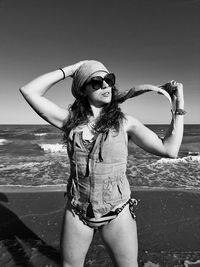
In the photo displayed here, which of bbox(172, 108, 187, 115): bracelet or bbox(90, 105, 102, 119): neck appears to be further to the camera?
bbox(90, 105, 102, 119): neck

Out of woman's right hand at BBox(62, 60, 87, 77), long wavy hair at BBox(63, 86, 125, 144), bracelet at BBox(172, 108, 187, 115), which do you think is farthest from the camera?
woman's right hand at BBox(62, 60, 87, 77)

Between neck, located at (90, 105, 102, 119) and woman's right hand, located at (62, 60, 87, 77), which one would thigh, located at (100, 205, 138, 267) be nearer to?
neck, located at (90, 105, 102, 119)

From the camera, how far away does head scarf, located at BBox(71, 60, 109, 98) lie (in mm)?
2047

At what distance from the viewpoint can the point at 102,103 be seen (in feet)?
6.93

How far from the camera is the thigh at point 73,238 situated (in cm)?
196

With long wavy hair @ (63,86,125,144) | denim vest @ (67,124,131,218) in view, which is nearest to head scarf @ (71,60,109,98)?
long wavy hair @ (63,86,125,144)

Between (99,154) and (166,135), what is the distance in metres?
0.55

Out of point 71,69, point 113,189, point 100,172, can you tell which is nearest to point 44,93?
point 71,69

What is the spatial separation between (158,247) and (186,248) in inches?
18.0

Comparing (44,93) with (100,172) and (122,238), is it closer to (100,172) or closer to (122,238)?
(100,172)

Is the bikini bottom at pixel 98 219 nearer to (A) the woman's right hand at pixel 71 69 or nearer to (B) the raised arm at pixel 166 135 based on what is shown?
(B) the raised arm at pixel 166 135

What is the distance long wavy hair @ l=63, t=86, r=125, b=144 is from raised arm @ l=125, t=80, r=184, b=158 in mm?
110

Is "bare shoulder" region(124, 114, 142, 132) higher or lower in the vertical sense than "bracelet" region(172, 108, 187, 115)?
lower

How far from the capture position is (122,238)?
6.41 ft
